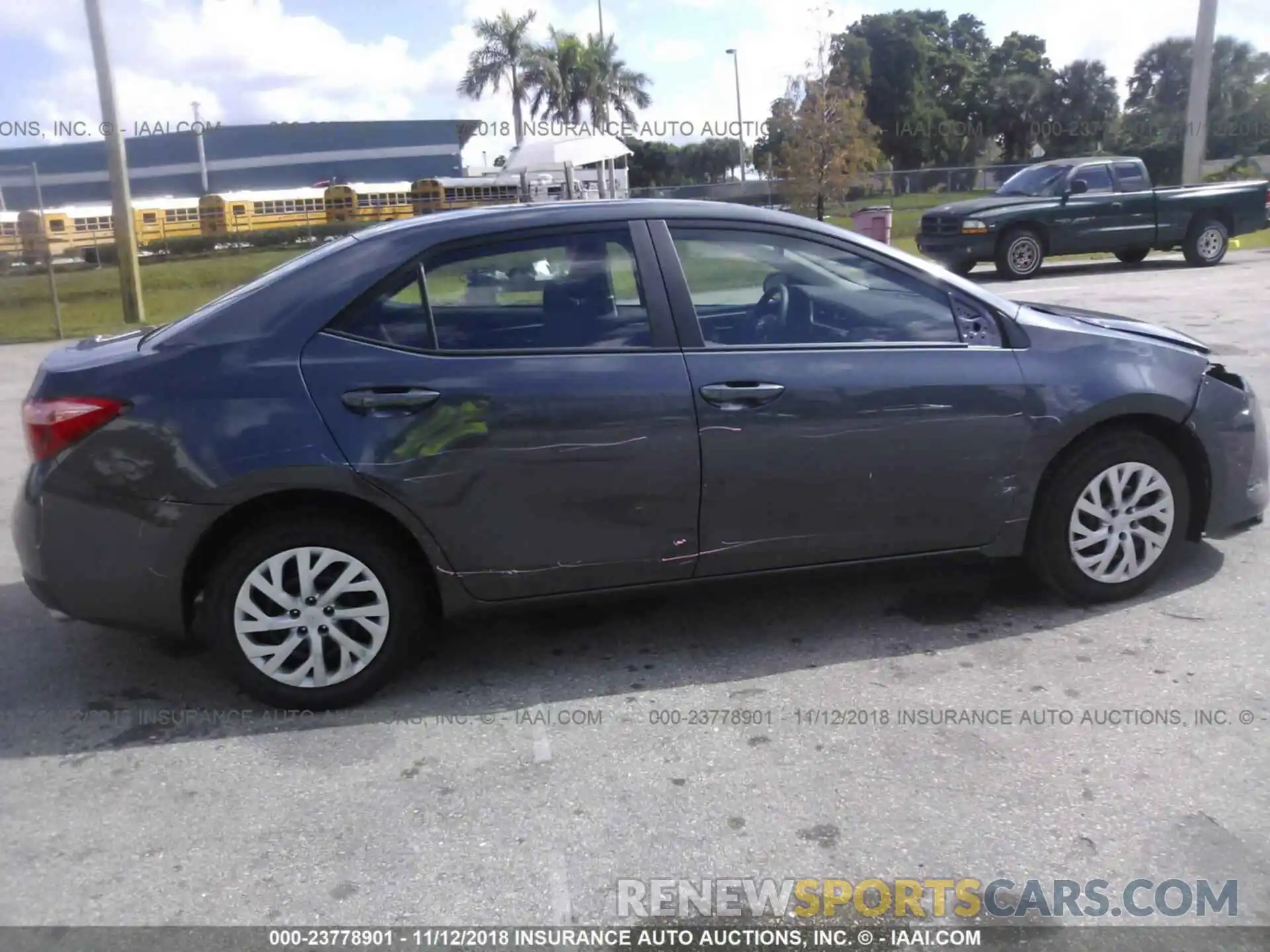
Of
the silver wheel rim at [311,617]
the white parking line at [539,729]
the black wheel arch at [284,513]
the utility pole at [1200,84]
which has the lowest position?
the white parking line at [539,729]

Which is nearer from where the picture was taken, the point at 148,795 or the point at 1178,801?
the point at 1178,801

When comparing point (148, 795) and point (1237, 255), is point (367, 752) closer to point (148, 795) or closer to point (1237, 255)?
point (148, 795)

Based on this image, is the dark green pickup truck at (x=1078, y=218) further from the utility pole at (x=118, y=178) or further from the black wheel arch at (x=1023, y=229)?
the utility pole at (x=118, y=178)

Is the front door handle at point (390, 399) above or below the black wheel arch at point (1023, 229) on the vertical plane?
below

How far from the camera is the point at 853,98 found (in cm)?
2600

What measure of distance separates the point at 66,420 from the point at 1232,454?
14.0ft

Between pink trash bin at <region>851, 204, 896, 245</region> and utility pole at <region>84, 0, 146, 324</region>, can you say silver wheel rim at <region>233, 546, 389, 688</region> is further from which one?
pink trash bin at <region>851, 204, 896, 245</region>

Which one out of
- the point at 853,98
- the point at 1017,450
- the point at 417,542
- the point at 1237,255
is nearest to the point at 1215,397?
the point at 1017,450

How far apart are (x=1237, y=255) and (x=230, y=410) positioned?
21.4 meters

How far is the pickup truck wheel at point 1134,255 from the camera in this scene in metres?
18.5

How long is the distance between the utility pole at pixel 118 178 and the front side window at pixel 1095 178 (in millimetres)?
14205

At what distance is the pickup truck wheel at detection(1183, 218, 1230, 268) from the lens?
18.1 meters

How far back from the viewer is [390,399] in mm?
3637

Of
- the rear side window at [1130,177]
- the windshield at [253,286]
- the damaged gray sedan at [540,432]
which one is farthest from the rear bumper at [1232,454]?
the rear side window at [1130,177]
